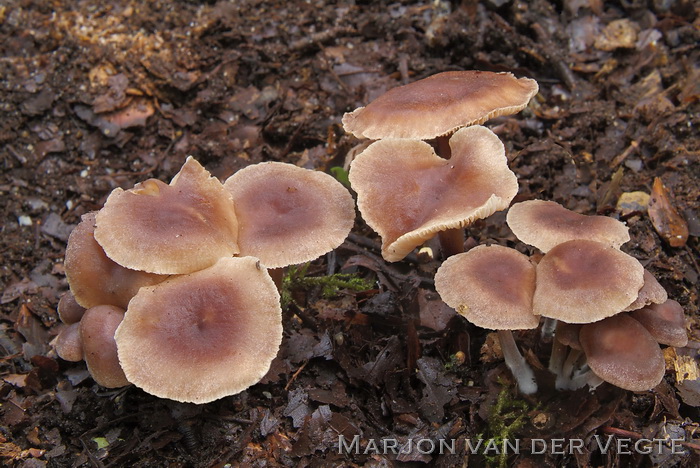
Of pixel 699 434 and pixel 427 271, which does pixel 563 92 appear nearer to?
pixel 427 271

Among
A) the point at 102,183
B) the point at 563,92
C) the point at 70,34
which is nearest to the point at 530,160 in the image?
the point at 563,92

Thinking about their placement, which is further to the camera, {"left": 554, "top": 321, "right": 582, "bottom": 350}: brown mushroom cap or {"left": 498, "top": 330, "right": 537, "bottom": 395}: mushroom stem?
{"left": 498, "top": 330, "right": 537, "bottom": 395}: mushroom stem

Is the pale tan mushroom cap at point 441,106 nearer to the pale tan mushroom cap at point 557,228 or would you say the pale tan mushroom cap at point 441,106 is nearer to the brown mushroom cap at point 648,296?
the pale tan mushroom cap at point 557,228

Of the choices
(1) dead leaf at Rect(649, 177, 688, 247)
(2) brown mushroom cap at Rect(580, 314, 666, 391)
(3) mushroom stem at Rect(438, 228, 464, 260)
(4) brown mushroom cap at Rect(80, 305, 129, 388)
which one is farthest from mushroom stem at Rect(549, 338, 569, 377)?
(4) brown mushroom cap at Rect(80, 305, 129, 388)

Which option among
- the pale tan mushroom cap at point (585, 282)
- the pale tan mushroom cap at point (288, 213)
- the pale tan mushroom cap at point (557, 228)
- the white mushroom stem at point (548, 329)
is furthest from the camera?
the white mushroom stem at point (548, 329)

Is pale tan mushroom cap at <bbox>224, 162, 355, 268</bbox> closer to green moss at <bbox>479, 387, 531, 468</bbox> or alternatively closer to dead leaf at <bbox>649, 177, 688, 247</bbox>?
green moss at <bbox>479, 387, 531, 468</bbox>

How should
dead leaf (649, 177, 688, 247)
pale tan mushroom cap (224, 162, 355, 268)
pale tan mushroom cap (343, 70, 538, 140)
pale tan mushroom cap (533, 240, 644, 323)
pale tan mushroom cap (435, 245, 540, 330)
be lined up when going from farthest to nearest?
dead leaf (649, 177, 688, 247), pale tan mushroom cap (343, 70, 538, 140), pale tan mushroom cap (224, 162, 355, 268), pale tan mushroom cap (435, 245, 540, 330), pale tan mushroom cap (533, 240, 644, 323)

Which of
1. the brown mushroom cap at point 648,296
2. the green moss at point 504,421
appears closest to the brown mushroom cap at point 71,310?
the green moss at point 504,421
